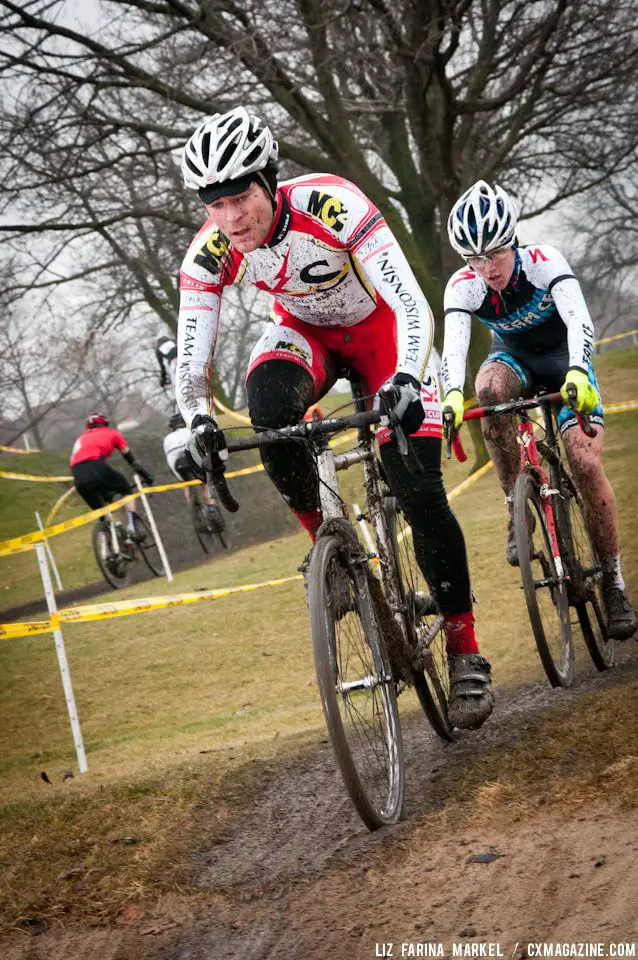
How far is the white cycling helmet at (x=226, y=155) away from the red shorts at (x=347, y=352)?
67cm

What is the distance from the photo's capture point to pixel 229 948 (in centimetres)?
286

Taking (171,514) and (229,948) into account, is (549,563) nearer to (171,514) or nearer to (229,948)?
(229,948)

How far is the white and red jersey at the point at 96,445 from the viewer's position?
14.4 metres

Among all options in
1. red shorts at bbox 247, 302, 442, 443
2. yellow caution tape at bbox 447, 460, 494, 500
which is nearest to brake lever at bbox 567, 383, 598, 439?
red shorts at bbox 247, 302, 442, 443

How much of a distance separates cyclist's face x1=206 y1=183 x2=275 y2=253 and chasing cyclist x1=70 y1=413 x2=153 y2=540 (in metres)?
10.3

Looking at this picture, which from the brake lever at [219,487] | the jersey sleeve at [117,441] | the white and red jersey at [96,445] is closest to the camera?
the brake lever at [219,487]

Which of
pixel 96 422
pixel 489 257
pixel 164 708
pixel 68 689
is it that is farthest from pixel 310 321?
pixel 96 422

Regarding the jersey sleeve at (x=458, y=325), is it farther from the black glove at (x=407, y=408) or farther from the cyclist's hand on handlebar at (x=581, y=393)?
the black glove at (x=407, y=408)

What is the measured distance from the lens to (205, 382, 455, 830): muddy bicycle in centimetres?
321

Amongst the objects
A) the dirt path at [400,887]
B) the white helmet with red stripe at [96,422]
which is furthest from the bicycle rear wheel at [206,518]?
the dirt path at [400,887]

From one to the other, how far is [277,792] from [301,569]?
4.28ft

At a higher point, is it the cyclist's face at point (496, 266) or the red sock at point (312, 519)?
the cyclist's face at point (496, 266)

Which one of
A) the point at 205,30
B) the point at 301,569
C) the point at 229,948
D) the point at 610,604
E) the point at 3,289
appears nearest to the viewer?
the point at 229,948

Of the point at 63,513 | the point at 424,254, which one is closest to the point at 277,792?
the point at 424,254
